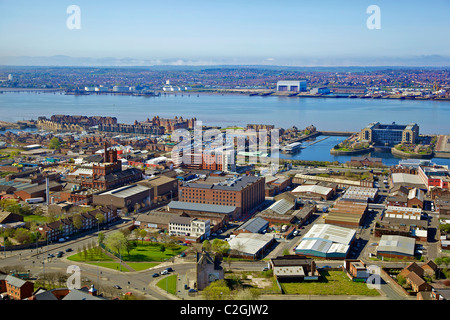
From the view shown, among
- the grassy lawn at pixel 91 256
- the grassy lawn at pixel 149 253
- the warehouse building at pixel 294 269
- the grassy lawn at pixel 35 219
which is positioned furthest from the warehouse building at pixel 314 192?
the grassy lawn at pixel 35 219

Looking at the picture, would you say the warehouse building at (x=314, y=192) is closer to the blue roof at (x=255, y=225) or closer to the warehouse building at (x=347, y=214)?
the warehouse building at (x=347, y=214)

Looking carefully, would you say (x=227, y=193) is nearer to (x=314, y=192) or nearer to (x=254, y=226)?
(x=254, y=226)

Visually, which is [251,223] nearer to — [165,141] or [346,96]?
[165,141]

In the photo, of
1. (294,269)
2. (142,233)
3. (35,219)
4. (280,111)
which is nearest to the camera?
(294,269)

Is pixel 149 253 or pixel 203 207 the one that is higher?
pixel 203 207

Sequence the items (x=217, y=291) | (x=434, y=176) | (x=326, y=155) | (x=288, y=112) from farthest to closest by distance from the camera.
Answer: (x=288, y=112) < (x=326, y=155) < (x=434, y=176) < (x=217, y=291)

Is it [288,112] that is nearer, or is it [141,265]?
[141,265]

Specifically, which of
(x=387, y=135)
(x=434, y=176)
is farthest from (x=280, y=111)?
(x=434, y=176)
